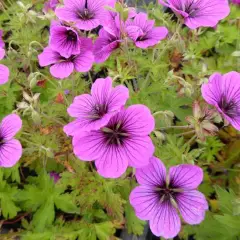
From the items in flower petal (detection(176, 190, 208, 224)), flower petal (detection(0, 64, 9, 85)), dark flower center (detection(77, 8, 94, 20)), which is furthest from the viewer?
dark flower center (detection(77, 8, 94, 20))

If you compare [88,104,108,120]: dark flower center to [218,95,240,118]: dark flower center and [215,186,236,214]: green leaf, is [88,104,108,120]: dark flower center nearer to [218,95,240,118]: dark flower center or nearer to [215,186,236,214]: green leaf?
[218,95,240,118]: dark flower center

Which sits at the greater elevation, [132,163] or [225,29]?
[132,163]

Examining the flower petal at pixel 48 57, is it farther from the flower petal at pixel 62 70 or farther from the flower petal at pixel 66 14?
the flower petal at pixel 66 14

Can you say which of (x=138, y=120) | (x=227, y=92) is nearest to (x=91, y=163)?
(x=138, y=120)

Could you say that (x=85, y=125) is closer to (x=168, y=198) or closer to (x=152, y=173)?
(x=152, y=173)

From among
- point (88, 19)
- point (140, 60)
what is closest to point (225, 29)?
point (140, 60)

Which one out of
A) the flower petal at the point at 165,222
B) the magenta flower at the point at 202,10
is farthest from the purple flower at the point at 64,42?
the flower petal at the point at 165,222

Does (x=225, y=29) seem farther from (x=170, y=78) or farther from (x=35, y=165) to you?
(x=35, y=165)

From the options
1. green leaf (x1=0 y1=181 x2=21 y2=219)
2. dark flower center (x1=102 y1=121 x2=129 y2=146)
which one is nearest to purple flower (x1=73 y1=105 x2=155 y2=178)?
dark flower center (x1=102 y1=121 x2=129 y2=146)
